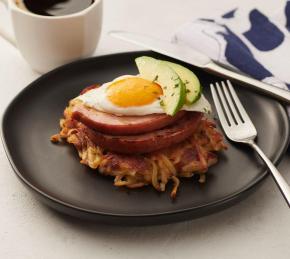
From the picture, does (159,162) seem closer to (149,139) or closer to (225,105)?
(149,139)

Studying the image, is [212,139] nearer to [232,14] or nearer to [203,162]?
[203,162]

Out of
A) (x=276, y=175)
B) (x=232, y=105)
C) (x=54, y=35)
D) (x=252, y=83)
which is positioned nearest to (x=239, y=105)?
(x=232, y=105)

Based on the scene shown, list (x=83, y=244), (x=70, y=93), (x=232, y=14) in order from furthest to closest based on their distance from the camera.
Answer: (x=232, y=14) → (x=70, y=93) → (x=83, y=244)

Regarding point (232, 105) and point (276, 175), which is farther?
point (232, 105)

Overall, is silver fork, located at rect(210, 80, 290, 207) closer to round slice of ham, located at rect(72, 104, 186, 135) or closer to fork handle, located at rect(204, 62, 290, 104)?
fork handle, located at rect(204, 62, 290, 104)

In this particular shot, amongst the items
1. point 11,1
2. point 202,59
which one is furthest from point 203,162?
point 11,1
